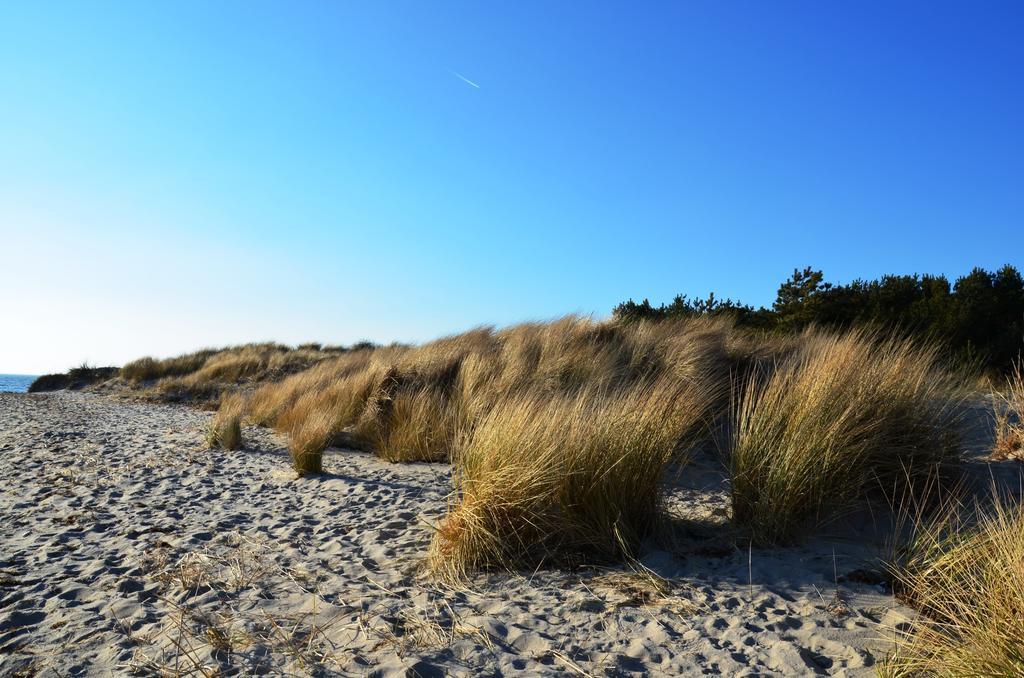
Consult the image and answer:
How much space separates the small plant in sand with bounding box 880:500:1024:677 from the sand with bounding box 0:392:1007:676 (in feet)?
0.48

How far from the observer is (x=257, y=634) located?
283cm

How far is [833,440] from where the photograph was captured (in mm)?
3805

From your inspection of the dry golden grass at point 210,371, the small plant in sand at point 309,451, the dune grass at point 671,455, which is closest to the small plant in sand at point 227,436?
the small plant in sand at point 309,451

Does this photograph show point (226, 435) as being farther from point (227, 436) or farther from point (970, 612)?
point (970, 612)

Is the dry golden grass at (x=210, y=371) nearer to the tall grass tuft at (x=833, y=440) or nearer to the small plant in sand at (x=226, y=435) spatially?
the small plant in sand at (x=226, y=435)

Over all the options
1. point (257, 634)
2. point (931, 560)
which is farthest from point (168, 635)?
point (931, 560)

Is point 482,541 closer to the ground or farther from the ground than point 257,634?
farther from the ground

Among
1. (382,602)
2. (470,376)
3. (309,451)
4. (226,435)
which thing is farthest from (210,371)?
(382,602)

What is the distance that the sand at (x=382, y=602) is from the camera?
2.60 meters

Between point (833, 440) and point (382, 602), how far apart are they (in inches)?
113

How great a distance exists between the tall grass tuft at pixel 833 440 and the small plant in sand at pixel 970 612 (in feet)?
2.01

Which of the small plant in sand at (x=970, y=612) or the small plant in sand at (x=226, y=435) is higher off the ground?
the small plant in sand at (x=226, y=435)

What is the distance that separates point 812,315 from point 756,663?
40.7 feet

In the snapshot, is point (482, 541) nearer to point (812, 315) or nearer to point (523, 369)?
point (523, 369)
